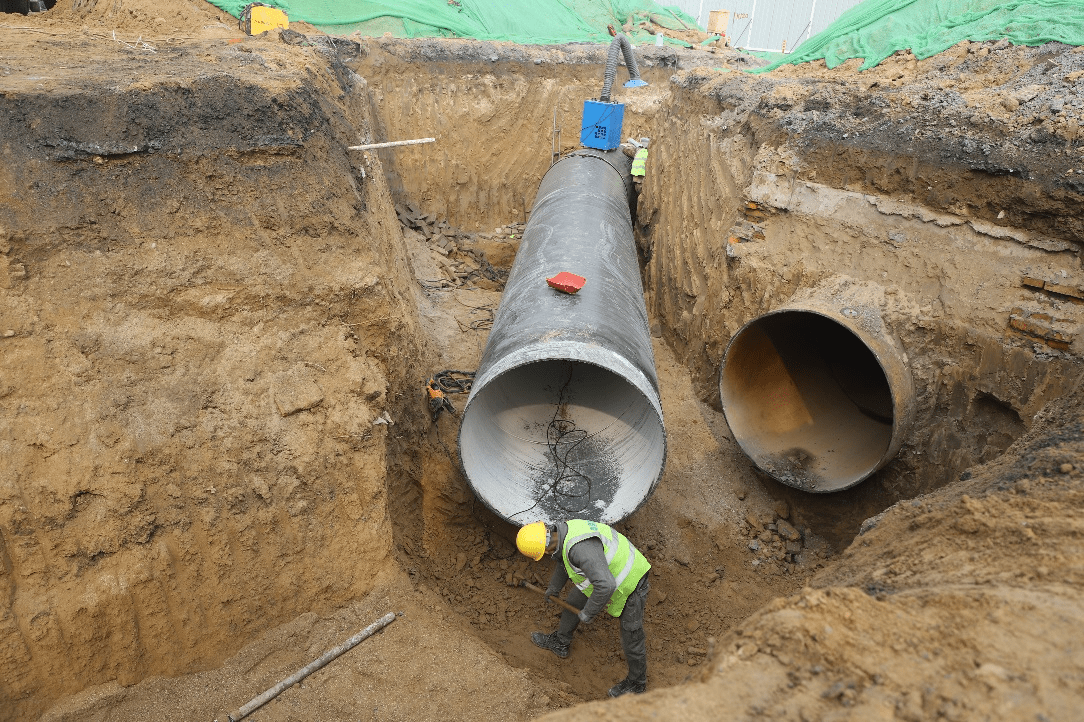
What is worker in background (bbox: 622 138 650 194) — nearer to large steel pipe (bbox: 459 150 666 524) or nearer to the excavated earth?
the excavated earth

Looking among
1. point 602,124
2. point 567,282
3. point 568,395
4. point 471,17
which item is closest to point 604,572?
point 568,395

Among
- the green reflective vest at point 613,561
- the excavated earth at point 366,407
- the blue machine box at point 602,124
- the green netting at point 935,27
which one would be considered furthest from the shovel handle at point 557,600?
the green netting at point 935,27

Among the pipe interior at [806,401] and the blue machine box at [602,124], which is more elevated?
the blue machine box at [602,124]

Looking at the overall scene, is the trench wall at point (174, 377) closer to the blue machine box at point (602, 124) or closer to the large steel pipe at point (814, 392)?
the large steel pipe at point (814, 392)

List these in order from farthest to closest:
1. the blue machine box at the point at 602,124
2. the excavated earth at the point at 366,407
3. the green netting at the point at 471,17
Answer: the green netting at the point at 471,17
the blue machine box at the point at 602,124
the excavated earth at the point at 366,407

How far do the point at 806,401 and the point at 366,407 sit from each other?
3820mm

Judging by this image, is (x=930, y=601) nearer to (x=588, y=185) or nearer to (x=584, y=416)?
(x=584, y=416)

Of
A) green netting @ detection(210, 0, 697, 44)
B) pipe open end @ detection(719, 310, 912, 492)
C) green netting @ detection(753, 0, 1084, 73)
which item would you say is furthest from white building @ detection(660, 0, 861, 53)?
pipe open end @ detection(719, 310, 912, 492)

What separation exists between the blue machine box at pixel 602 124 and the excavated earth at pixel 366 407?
2696 mm

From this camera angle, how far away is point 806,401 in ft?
18.9

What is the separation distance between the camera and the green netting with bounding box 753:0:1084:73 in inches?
220

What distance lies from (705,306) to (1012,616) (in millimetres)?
A: 4671

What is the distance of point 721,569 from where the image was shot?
17.0ft

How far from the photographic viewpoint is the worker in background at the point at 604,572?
3934 millimetres
